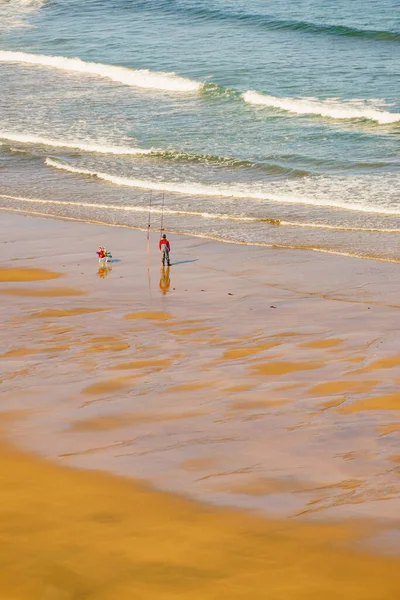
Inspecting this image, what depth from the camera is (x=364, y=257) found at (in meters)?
18.4

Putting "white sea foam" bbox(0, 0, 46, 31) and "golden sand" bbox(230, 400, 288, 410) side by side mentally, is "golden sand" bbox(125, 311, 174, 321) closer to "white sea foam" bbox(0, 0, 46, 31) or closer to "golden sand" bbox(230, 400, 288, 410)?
"golden sand" bbox(230, 400, 288, 410)

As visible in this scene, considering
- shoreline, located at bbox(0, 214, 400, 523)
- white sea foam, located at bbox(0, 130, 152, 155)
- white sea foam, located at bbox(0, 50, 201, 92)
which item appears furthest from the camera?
white sea foam, located at bbox(0, 50, 201, 92)

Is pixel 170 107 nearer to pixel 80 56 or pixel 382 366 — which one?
pixel 80 56

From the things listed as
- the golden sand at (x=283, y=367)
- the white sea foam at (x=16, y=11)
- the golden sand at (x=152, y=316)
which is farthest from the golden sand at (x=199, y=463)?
the white sea foam at (x=16, y=11)

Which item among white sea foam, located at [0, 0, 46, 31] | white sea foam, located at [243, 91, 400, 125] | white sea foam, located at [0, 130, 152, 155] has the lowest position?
white sea foam, located at [0, 130, 152, 155]

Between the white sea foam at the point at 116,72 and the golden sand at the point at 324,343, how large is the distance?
22.7 m

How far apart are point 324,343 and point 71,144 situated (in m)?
18.0

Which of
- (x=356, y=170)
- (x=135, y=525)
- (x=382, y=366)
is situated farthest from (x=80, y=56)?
(x=135, y=525)

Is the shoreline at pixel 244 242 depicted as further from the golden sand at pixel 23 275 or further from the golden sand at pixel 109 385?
the golden sand at pixel 109 385

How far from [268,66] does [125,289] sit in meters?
22.2

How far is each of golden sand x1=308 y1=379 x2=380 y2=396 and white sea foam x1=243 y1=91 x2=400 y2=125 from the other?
763 inches

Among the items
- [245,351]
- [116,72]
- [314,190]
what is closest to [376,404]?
[245,351]

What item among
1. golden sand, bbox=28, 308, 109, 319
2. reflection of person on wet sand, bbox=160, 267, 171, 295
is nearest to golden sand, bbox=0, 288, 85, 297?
golden sand, bbox=28, 308, 109, 319

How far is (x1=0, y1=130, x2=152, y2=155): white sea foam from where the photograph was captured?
28.1 m
